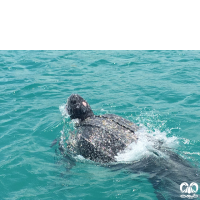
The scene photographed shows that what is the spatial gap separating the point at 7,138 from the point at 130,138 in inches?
181

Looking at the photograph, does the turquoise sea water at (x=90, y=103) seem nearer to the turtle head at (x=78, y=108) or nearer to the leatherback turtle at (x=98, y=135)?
the leatherback turtle at (x=98, y=135)

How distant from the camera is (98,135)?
7.42m

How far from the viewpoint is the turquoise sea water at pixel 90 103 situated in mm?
6902

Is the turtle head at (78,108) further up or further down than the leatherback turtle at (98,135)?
further up

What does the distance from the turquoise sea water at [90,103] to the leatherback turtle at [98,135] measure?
0.37 metres

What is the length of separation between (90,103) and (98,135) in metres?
4.23

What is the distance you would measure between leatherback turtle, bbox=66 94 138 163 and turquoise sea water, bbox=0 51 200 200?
0.37m
